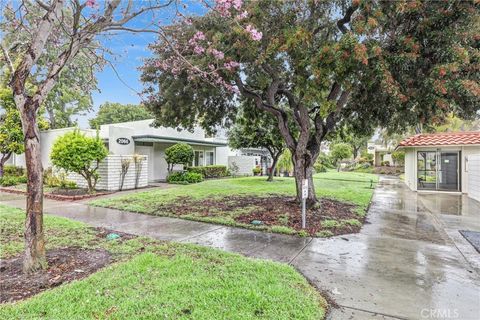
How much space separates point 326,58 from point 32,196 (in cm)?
573

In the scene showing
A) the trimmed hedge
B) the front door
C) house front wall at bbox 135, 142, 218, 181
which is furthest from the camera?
the trimmed hedge

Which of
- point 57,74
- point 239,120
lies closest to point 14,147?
point 239,120

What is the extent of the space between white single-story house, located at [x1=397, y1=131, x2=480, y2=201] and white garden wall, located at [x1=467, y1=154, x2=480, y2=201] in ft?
0.15

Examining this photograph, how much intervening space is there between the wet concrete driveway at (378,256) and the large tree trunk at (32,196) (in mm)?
2288

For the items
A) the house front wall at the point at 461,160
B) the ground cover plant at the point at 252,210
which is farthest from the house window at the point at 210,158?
the house front wall at the point at 461,160

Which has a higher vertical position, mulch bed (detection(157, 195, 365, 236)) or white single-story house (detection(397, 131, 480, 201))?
white single-story house (detection(397, 131, 480, 201))

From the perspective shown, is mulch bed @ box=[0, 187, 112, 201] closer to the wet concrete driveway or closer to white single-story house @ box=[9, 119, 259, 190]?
white single-story house @ box=[9, 119, 259, 190]

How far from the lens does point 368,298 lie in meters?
3.32

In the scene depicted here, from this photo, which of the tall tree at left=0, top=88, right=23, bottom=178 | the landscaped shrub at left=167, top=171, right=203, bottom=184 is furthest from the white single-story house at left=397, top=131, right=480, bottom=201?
the tall tree at left=0, top=88, right=23, bottom=178

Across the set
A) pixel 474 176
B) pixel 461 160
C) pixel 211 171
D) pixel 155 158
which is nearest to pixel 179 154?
pixel 155 158

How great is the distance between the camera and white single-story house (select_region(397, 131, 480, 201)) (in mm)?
13719

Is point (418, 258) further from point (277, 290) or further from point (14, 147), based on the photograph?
point (14, 147)

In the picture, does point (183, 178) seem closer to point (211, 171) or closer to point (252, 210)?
point (211, 171)

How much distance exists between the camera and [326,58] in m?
5.88
